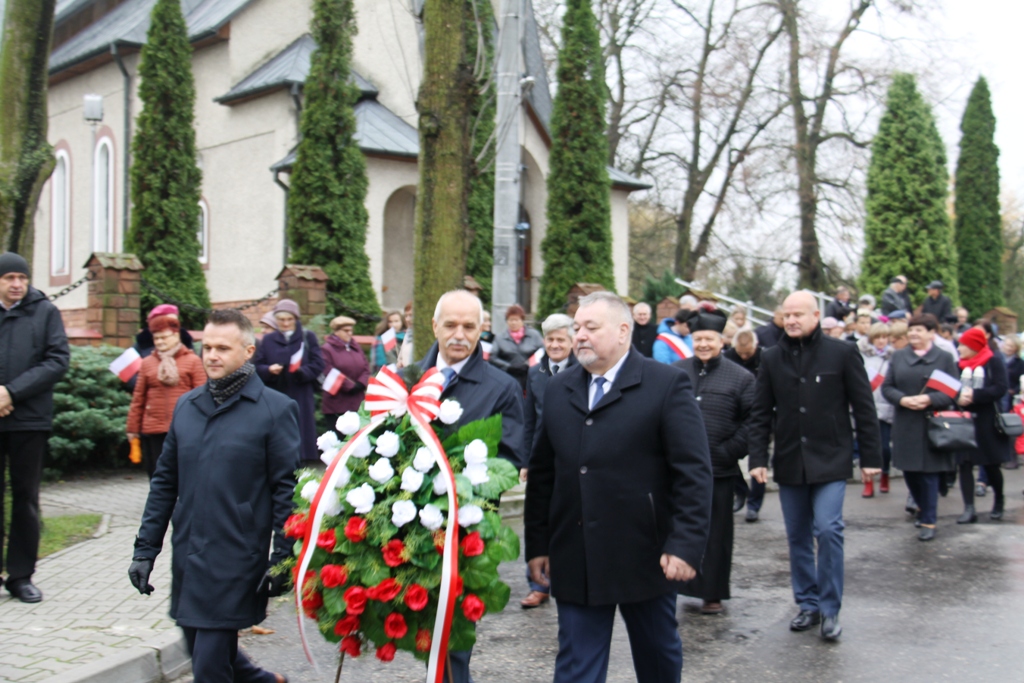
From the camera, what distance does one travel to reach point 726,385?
689cm

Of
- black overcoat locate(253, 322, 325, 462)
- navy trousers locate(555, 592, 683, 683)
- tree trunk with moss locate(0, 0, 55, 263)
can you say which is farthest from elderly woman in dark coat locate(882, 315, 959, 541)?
tree trunk with moss locate(0, 0, 55, 263)

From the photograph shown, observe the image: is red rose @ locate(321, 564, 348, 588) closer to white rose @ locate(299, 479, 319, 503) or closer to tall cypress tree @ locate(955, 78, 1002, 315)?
white rose @ locate(299, 479, 319, 503)

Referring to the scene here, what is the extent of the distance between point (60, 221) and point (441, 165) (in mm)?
24519

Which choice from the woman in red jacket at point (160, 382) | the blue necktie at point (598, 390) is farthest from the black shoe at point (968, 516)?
the woman in red jacket at point (160, 382)

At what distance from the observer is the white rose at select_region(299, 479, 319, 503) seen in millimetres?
3914

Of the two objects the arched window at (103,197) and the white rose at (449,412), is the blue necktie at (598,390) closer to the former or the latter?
the white rose at (449,412)

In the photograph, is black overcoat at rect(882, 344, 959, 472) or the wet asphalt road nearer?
the wet asphalt road

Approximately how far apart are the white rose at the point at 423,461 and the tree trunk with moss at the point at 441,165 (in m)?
5.19

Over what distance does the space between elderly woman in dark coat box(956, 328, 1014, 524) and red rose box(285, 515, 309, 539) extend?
26.6ft

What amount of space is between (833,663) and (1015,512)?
6.43 metres

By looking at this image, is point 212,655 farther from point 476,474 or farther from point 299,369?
point 299,369

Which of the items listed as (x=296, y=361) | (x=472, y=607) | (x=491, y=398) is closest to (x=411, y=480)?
(x=472, y=607)

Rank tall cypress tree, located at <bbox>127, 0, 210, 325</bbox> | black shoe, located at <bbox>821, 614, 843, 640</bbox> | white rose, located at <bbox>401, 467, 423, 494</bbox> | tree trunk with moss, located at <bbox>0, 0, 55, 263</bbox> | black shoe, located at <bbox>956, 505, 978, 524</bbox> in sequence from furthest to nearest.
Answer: tall cypress tree, located at <bbox>127, 0, 210, 325</bbox> → black shoe, located at <bbox>956, 505, 978, 524</bbox> → tree trunk with moss, located at <bbox>0, 0, 55, 263</bbox> → black shoe, located at <bbox>821, 614, 843, 640</bbox> → white rose, located at <bbox>401, 467, 423, 494</bbox>

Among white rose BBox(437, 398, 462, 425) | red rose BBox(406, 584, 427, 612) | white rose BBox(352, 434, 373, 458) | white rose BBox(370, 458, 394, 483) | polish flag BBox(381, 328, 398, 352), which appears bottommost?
red rose BBox(406, 584, 427, 612)
